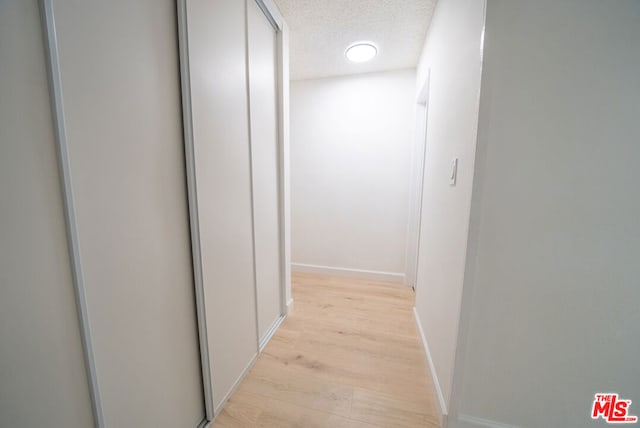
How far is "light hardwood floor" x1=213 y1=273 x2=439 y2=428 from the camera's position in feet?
3.84

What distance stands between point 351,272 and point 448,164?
1955mm

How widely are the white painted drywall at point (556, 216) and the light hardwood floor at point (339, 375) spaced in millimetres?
455

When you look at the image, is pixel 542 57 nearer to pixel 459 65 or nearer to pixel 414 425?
pixel 459 65

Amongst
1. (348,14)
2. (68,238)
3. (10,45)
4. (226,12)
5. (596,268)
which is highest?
(348,14)

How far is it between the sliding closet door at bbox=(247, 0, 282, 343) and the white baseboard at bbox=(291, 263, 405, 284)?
1125mm

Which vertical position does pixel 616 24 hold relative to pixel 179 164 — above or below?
above

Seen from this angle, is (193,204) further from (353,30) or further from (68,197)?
(353,30)

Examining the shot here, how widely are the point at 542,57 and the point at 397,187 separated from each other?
5.87 ft

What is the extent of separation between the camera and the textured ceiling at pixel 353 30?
Answer: 5.21ft

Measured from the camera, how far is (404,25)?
178 cm

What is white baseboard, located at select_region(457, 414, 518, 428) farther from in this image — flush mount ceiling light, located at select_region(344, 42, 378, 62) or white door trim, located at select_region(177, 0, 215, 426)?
flush mount ceiling light, located at select_region(344, 42, 378, 62)

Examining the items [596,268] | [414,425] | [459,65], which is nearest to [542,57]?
[459,65]

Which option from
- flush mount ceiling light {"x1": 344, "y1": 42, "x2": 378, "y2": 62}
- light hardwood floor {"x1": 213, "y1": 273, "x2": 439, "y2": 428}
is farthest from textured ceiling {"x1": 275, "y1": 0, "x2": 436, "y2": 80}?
light hardwood floor {"x1": 213, "y1": 273, "x2": 439, "y2": 428}

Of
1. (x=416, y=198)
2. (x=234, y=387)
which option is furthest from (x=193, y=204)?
(x=416, y=198)
